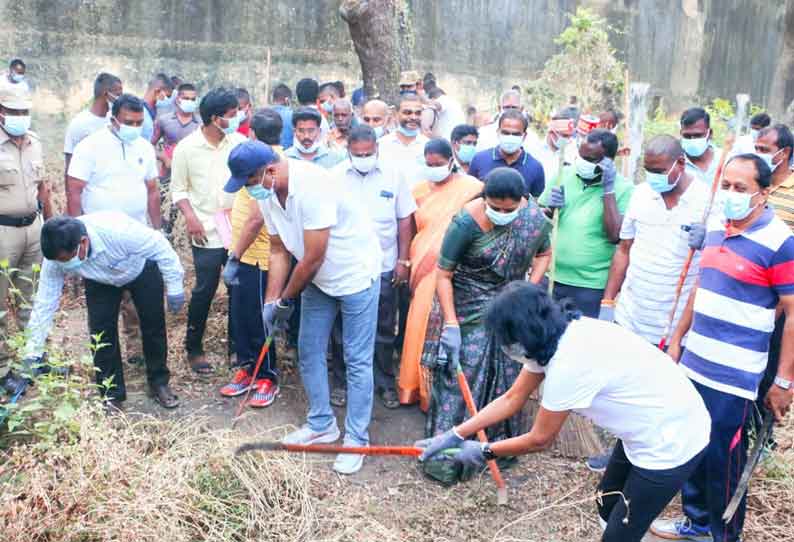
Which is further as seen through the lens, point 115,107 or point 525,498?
point 115,107

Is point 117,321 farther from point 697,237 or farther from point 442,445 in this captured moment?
point 697,237

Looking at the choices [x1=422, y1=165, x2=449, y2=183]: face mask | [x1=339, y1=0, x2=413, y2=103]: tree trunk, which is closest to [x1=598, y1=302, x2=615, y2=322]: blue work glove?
[x1=422, y1=165, x2=449, y2=183]: face mask

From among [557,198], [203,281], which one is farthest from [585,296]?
[203,281]

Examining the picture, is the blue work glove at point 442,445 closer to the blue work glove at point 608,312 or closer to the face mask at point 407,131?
the blue work glove at point 608,312

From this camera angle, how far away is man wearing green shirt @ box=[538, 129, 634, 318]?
445 cm

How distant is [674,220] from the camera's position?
3.96 meters

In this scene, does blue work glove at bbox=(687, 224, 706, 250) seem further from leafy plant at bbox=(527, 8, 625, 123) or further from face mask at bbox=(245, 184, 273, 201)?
leafy plant at bbox=(527, 8, 625, 123)

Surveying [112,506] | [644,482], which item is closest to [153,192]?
[112,506]

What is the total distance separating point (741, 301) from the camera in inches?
125

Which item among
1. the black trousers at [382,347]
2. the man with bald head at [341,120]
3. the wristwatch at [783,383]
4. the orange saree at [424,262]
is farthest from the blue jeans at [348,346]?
the man with bald head at [341,120]

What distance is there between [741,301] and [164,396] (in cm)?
329

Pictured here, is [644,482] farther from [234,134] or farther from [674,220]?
[234,134]

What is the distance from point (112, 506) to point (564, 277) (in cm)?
282

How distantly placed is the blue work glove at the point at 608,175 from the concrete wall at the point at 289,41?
7.27 metres
